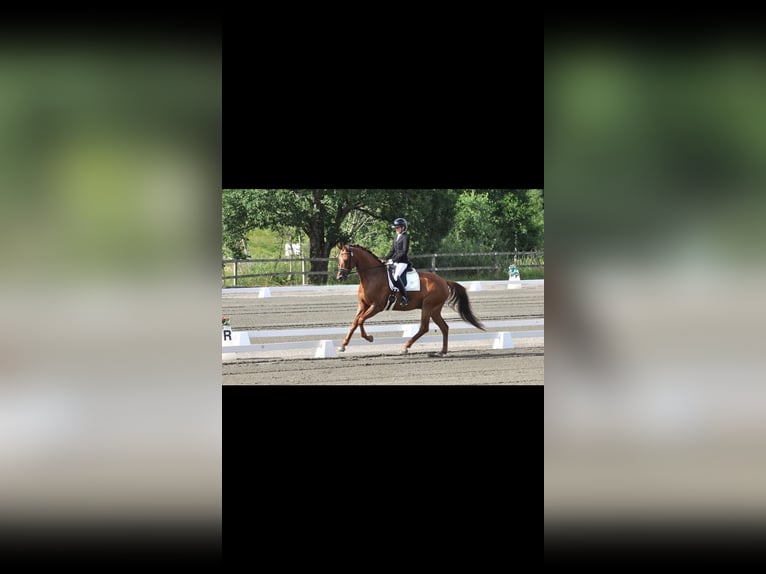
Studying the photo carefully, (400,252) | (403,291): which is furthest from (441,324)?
(400,252)

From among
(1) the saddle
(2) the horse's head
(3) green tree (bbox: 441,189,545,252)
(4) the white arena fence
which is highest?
(3) green tree (bbox: 441,189,545,252)

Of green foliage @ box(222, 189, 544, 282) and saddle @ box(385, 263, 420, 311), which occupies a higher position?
green foliage @ box(222, 189, 544, 282)

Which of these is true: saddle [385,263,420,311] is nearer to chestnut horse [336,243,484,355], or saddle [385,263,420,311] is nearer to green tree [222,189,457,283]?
chestnut horse [336,243,484,355]

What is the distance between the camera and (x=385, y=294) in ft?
30.7

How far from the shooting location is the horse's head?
30.0 feet

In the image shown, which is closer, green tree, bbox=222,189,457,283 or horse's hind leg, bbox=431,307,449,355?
horse's hind leg, bbox=431,307,449,355
